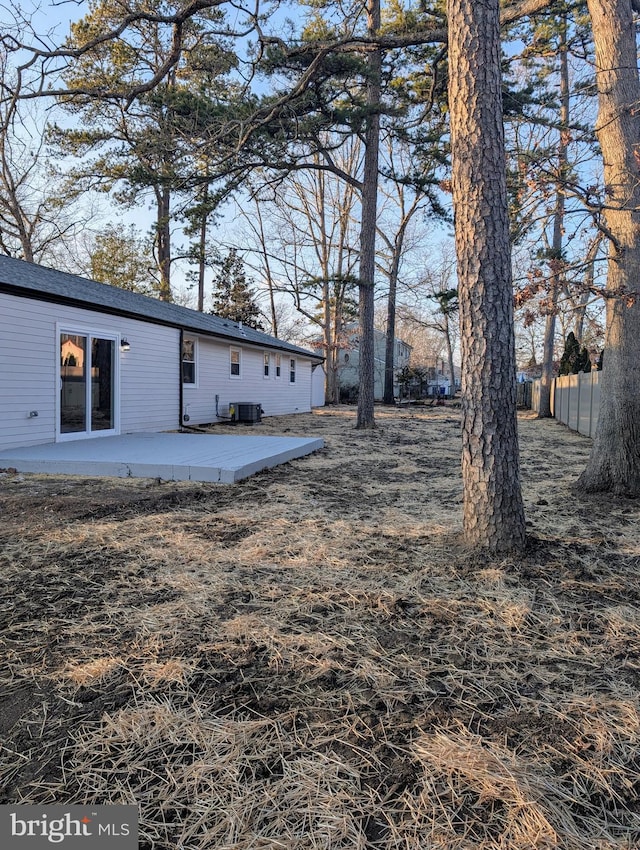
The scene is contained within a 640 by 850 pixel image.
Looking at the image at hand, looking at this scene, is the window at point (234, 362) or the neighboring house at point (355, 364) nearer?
the window at point (234, 362)

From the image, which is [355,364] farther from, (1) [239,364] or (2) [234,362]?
(2) [234,362]

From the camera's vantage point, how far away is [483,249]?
2.90 m

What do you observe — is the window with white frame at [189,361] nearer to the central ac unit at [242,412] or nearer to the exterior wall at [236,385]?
the exterior wall at [236,385]

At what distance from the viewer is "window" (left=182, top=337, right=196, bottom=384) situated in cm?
1208

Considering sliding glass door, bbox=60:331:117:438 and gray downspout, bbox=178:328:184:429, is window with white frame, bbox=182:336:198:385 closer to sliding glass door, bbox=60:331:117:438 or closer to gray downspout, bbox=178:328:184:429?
gray downspout, bbox=178:328:184:429

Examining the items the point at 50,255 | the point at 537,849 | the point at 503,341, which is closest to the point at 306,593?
the point at 537,849

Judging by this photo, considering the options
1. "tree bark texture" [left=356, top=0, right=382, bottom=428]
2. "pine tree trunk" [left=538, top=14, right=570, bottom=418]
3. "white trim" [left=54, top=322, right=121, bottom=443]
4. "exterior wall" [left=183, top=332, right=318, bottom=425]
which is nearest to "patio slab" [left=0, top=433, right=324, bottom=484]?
"white trim" [left=54, top=322, right=121, bottom=443]

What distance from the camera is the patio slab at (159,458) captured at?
222 inches

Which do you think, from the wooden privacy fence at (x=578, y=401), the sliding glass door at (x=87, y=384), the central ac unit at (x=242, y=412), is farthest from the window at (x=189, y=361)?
the wooden privacy fence at (x=578, y=401)

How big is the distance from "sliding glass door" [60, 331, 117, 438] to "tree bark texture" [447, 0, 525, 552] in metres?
7.17

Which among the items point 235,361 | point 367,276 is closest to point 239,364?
point 235,361

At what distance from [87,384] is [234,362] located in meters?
6.48

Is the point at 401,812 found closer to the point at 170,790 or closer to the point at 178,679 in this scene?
the point at 170,790

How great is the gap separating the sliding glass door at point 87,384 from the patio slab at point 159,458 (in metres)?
0.46
